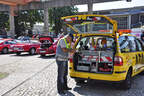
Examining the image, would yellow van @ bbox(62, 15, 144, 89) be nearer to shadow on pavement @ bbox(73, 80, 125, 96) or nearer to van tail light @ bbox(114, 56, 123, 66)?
van tail light @ bbox(114, 56, 123, 66)

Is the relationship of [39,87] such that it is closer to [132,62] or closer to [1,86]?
[1,86]

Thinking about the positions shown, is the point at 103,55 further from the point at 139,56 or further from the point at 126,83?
the point at 139,56

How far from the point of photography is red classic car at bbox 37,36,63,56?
41.6 feet

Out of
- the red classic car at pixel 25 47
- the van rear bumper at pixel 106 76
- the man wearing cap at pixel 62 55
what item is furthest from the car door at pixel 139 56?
the red classic car at pixel 25 47

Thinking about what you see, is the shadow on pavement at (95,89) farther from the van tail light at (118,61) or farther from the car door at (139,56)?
the car door at (139,56)

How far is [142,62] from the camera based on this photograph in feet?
21.2

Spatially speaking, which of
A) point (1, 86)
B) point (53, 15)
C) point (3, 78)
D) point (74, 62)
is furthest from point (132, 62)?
point (53, 15)

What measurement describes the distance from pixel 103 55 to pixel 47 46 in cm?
882

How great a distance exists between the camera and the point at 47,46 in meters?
13.3

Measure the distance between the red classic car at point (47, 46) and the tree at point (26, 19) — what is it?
33.9 metres

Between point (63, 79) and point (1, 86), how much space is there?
7.65ft

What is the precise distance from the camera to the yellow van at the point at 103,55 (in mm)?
4660

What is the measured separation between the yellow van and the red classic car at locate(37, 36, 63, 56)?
7084 mm

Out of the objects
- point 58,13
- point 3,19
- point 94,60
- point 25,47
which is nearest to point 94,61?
point 94,60
